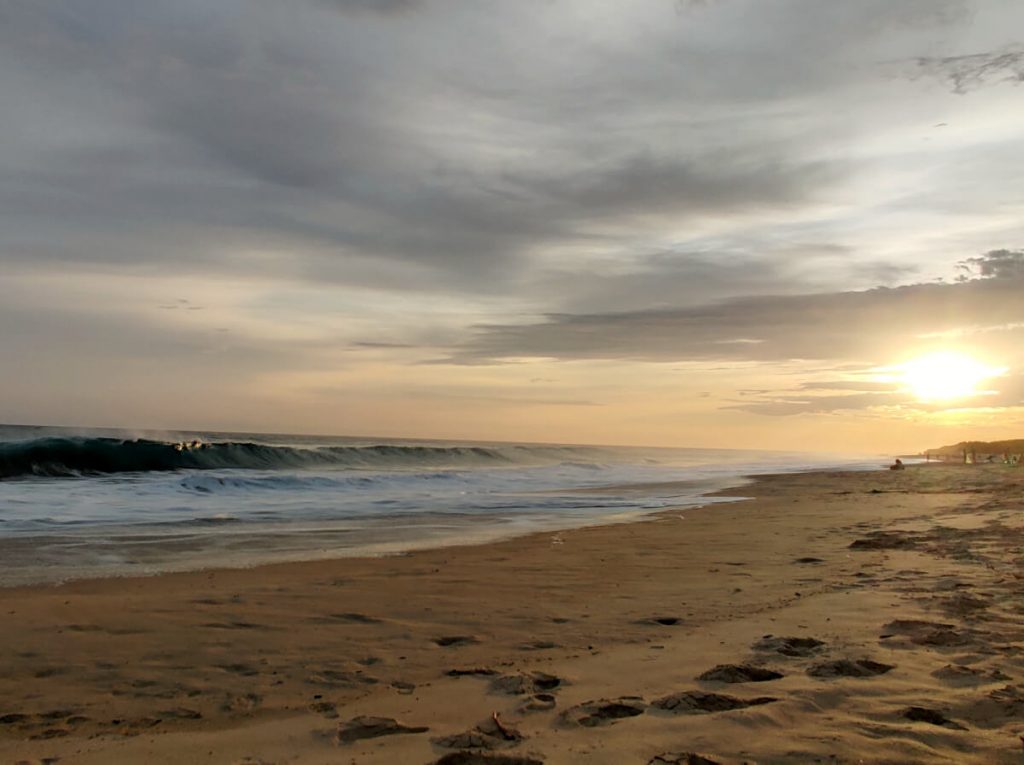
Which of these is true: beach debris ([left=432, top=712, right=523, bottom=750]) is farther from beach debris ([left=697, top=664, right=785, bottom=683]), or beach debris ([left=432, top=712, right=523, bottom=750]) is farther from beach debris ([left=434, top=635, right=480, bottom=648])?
beach debris ([left=434, top=635, right=480, bottom=648])

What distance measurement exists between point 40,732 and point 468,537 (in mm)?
9190

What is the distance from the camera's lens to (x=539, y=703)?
3.94 m

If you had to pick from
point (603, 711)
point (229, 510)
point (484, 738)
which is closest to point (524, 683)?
point (603, 711)

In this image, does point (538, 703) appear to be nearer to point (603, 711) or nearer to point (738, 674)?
point (603, 711)

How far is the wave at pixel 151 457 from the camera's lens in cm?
2950

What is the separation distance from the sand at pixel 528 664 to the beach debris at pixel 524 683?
0.08ft

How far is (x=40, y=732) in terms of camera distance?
3779mm

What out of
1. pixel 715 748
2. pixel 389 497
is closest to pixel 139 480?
pixel 389 497

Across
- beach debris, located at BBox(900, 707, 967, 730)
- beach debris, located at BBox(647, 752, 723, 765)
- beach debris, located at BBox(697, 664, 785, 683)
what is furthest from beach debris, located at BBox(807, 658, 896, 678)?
beach debris, located at BBox(647, 752, 723, 765)

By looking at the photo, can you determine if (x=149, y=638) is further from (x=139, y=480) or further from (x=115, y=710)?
(x=139, y=480)

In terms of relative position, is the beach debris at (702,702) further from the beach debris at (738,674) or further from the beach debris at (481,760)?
the beach debris at (481,760)

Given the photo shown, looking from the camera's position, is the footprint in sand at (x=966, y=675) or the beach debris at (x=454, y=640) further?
the beach debris at (x=454, y=640)

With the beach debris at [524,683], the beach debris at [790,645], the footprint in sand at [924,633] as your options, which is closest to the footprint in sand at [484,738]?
the beach debris at [524,683]

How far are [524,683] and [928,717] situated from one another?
208 centimetres
